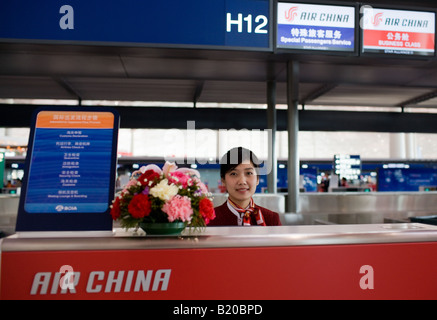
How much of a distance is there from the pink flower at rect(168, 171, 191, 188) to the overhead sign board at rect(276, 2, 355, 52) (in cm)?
322

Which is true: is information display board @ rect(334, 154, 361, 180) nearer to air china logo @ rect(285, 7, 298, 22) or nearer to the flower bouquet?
air china logo @ rect(285, 7, 298, 22)

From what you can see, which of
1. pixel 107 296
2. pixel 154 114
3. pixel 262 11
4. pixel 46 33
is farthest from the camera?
pixel 154 114

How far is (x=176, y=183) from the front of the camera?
1597 mm

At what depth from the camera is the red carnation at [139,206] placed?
1.49 meters

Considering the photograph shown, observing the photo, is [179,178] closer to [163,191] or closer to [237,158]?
[163,191]

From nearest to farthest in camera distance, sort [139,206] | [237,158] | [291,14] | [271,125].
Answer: [139,206] < [237,158] < [291,14] < [271,125]

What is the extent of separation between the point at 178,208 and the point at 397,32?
4333 mm

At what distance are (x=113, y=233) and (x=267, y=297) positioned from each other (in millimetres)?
734

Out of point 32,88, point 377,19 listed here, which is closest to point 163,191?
point 377,19

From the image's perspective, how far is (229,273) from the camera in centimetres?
161

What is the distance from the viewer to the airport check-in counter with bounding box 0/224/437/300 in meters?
1.54

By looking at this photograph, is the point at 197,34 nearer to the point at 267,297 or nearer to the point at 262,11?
the point at 262,11

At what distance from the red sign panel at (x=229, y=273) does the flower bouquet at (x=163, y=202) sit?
12 cm

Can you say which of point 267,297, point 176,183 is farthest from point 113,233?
point 267,297
